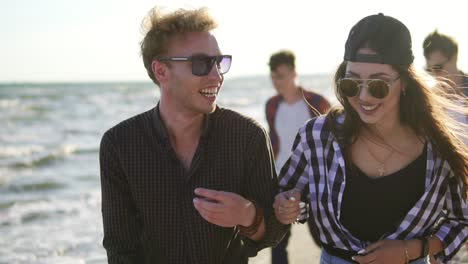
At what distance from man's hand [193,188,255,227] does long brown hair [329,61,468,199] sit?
609mm

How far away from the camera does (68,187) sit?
11117mm

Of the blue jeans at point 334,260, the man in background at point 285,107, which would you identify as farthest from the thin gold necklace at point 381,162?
the man in background at point 285,107

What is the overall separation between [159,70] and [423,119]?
4.63ft

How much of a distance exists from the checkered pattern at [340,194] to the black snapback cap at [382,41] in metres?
0.42

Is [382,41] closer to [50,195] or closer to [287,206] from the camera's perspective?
[287,206]

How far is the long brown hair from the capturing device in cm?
286

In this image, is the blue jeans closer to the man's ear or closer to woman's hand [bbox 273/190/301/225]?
woman's hand [bbox 273/190/301/225]

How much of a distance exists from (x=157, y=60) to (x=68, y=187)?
27.5ft

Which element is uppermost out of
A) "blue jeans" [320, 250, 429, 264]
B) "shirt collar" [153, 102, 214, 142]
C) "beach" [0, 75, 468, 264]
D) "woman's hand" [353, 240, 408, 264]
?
"shirt collar" [153, 102, 214, 142]

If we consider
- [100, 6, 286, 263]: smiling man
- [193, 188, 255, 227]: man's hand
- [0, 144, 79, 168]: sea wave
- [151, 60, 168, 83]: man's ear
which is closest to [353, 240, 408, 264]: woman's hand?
[100, 6, 286, 263]: smiling man

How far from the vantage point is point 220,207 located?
2734 mm

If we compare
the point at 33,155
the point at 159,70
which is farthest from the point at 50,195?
the point at 159,70

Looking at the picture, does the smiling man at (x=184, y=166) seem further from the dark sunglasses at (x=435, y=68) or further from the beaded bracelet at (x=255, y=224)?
the dark sunglasses at (x=435, y=68)

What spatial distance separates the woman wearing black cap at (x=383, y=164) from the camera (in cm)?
282
